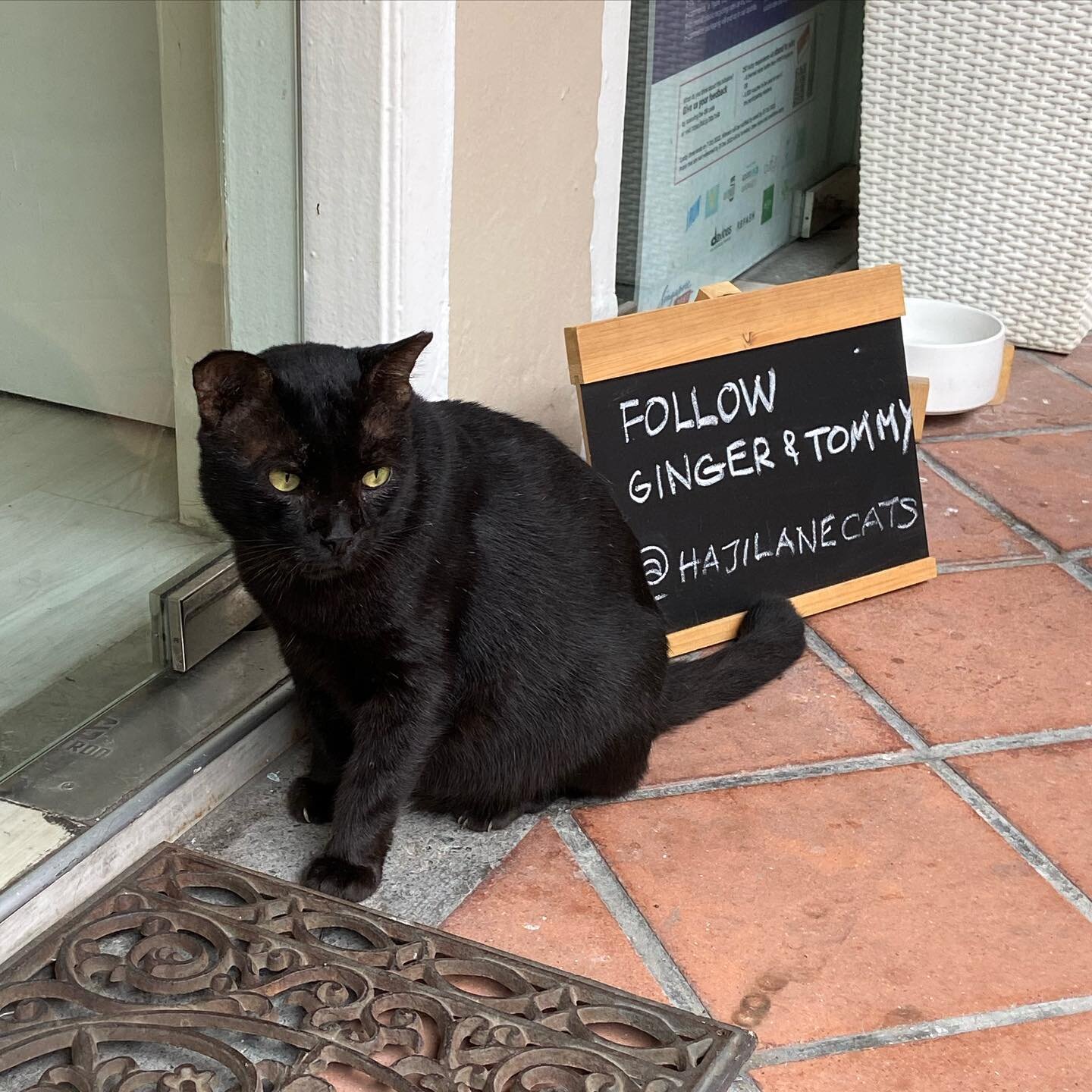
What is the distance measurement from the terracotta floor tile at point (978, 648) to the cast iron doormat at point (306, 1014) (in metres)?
0.85

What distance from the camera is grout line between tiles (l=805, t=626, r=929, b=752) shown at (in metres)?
2.15

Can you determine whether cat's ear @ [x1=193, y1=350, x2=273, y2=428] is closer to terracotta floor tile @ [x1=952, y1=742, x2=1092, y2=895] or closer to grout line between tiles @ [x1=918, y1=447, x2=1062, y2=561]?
terracotta floor tile @ [x1=952, y1=742, x2=1092, y2=895]

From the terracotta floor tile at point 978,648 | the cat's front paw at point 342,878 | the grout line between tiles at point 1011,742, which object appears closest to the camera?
the cat's front paw at point 342,878

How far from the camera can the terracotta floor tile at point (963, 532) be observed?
106 inches

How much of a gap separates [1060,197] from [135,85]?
2473 millimetres

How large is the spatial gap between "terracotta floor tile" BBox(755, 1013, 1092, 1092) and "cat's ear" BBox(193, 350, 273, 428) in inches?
36.8

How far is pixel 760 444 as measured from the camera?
2422 millimetres

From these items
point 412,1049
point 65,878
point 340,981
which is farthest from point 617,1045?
point 65,878

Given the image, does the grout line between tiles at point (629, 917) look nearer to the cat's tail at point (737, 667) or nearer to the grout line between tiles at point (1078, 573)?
the cat's tail at point (737, 667)

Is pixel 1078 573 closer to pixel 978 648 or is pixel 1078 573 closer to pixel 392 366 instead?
pixel 978 648

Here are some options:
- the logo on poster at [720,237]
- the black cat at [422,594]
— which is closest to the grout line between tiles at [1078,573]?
the black cat at [422,594]

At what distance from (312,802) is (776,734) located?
2.41ft

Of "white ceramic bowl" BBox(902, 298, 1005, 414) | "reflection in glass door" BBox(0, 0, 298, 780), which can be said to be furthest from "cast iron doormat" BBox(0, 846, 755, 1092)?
"white ceramic bowl" BBox(902, 298, 1005, 414)

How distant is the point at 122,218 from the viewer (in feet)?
6.32
